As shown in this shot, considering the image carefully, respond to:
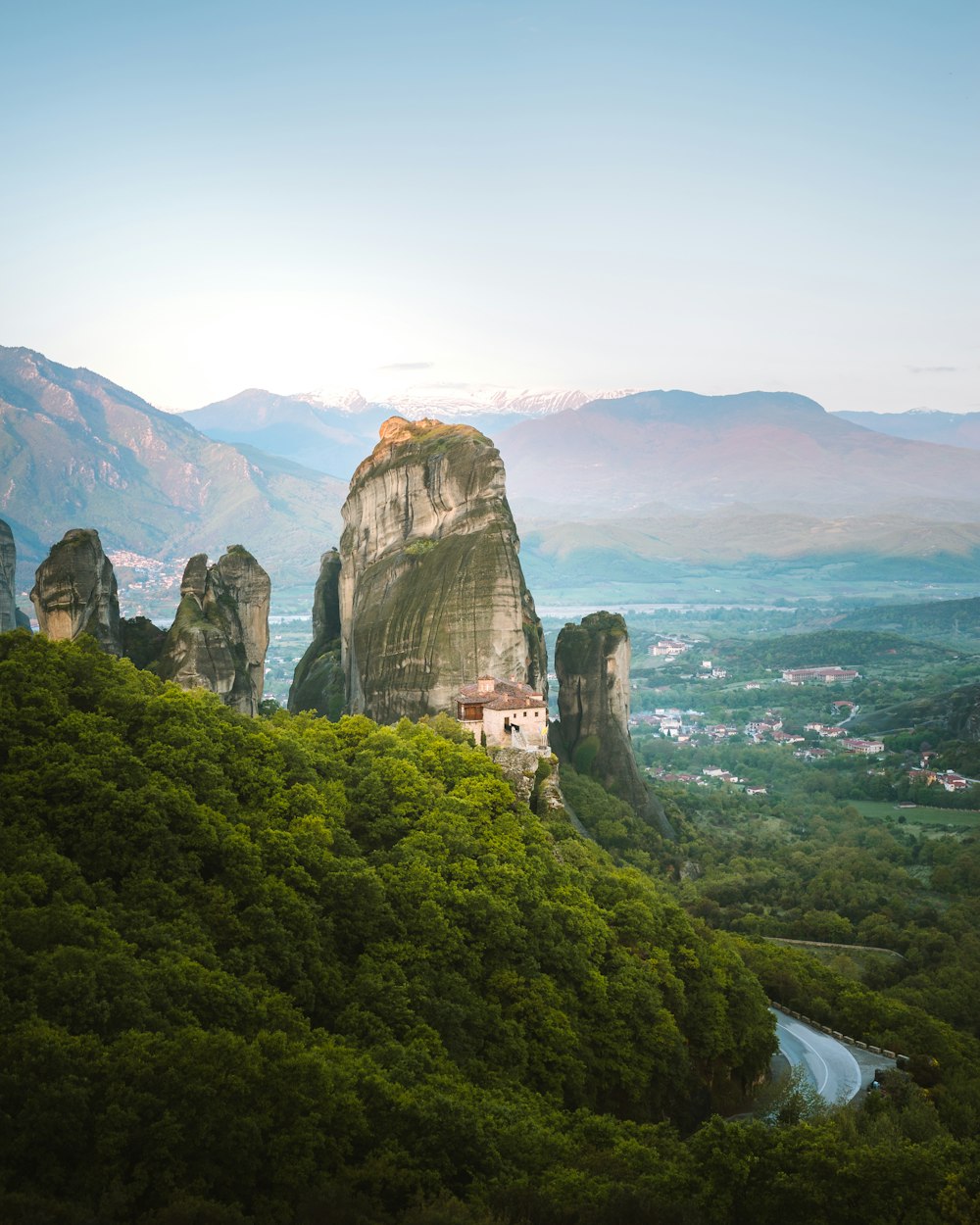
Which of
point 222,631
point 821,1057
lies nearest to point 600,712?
point 222,631

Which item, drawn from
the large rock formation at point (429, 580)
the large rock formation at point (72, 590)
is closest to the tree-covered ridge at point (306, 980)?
the large rock formation at point (429, 580)

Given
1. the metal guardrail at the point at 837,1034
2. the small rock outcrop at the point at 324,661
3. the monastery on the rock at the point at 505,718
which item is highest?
the small rock outcrop at the point at 324,661

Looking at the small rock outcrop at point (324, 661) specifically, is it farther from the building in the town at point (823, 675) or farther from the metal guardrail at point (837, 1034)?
the building in the town at point (823, 675)

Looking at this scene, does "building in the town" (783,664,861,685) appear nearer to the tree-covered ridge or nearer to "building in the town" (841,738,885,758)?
"building in the town" (841,738,885,758)

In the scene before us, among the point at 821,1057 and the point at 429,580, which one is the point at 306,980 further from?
the point at 429,580

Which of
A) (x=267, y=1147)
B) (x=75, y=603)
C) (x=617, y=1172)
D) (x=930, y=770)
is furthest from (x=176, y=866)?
(x=930, y=770)

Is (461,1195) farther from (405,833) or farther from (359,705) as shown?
(359,705)

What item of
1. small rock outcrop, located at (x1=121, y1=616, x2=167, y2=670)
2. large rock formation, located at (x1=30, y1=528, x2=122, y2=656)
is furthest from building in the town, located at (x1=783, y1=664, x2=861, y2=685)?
large rock formation, located at (x1=30, y1=528, x2=122, y2=656)
